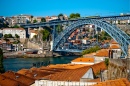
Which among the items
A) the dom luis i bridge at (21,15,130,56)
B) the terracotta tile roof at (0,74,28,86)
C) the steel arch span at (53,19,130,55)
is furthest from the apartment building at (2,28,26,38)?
the terracotta tile roof at (0,74,28,86)

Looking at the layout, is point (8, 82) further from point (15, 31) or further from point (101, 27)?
point (15, 31)

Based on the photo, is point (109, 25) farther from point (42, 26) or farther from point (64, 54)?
point (42, 26)

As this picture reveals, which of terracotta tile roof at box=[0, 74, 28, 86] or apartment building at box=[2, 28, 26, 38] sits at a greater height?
apartment building at box=[2, 28, 26, 38]

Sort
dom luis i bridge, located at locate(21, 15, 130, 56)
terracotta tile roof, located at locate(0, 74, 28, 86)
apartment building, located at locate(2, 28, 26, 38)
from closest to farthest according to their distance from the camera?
1. terracotta tile roof, located at locate(0, 74, 28, 86)
2. dom luis i bridge, located at locate(21, 15, 130, 56)
3. apartment building, located at locate(2, 28, 26, 38)

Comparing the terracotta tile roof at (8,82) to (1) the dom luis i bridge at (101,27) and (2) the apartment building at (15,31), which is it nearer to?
(1) the dom luis i bridge at (101,27)

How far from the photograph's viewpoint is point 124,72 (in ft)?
24.9

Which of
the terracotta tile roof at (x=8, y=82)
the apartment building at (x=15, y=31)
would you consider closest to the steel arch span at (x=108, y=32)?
the apartment building at (x=15, y=31)

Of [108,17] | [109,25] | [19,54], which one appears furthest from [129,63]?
[19,54]

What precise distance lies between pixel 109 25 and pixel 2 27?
37261 mm

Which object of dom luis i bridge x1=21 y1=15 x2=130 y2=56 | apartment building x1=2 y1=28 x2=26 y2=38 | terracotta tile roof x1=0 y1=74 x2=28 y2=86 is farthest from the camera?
apartment building x1=2 y1=28 x2=26 y2=38

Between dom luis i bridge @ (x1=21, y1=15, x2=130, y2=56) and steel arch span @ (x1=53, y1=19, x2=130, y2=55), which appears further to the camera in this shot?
dom luis i bridge @ (x1=21, y1=15, x2=130, y2=56)

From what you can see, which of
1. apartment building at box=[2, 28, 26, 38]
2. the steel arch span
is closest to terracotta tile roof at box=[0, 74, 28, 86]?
the steel arch span

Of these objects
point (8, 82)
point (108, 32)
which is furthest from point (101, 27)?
point (8, 82)

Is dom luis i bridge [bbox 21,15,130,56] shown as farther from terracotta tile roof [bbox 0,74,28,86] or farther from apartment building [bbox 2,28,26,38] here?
terracotta tile roof [bbox 0,74,28,86]
